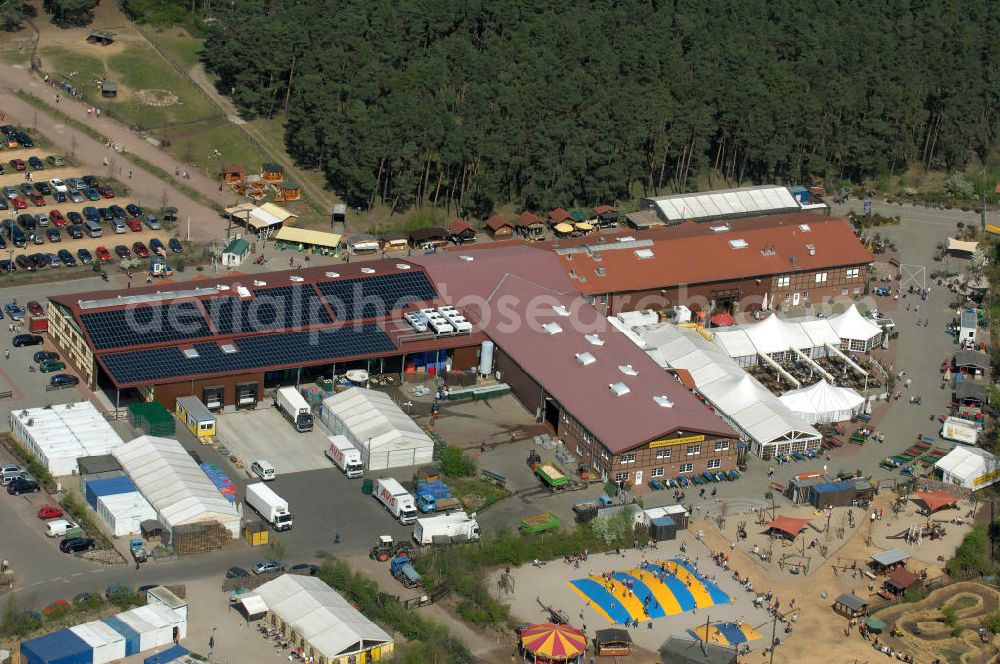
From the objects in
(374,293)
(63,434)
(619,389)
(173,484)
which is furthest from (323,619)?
(374,293)

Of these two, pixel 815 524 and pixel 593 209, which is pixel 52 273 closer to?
pixel 593 209

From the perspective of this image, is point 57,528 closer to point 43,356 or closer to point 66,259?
point 43,356

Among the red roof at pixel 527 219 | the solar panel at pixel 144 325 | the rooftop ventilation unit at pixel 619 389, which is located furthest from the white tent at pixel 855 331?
the solar panel at pixel 144 325

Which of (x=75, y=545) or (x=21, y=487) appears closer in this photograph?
(x=75, y=545)

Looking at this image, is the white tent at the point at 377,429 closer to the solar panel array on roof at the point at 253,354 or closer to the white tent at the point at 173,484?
the solar panel array on roof at the point at 253,354

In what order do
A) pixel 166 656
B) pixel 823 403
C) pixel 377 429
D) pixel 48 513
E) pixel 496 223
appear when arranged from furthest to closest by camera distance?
pixel 496 223
pixel 823 403
pixel 377 429
pixel 48 513
pixel 166 656

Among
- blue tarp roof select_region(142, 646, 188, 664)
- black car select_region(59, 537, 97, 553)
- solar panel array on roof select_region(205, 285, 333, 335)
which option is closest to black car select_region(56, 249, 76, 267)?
solar panel array on roof select_region(205, 285, 333, 335)
